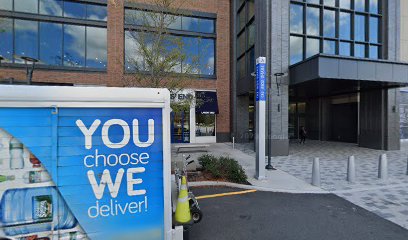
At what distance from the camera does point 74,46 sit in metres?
17.4

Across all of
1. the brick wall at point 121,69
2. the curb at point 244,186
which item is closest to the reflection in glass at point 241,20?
the brick wall at point 121,69

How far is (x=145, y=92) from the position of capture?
3.16m

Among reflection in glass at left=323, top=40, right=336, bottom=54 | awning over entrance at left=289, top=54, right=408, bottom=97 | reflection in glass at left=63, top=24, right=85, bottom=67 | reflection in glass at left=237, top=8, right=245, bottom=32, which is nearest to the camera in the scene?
awning over entrance at left=289, top=54, right=408, bottom=97

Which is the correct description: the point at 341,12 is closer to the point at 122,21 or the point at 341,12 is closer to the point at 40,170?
the point at 122,21

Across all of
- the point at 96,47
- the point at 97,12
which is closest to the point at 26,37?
the point at 96,47

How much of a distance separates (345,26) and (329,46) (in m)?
2.05

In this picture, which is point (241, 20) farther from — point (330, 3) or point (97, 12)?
point (97, 12)

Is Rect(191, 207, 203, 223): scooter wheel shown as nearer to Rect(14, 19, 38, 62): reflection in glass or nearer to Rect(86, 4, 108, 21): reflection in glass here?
Rect(86, 4, 108, 21): reflection in glass

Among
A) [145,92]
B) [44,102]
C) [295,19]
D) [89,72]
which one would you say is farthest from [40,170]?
[89,72]

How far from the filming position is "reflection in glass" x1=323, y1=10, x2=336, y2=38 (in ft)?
48.8

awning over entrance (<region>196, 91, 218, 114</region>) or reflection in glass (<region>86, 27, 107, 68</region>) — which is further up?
reflection in glass (<region>86, 27, 107, 68</region>)

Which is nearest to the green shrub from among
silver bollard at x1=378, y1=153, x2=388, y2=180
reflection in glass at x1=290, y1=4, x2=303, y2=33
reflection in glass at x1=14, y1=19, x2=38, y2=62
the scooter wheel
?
the scooter wheel

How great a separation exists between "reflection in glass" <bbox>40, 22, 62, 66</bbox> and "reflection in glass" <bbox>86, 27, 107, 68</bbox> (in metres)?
1.92

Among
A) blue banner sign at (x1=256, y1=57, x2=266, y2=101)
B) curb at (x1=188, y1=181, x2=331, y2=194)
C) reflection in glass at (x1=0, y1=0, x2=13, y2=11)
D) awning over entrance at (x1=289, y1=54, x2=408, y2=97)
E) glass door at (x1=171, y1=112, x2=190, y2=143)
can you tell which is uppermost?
reflection in glass at (x1=0, y1=0, x2=13, y2=11)
